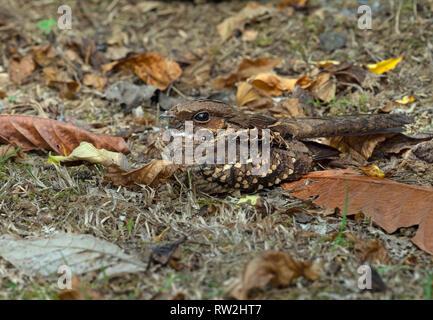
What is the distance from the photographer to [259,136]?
2977 mm

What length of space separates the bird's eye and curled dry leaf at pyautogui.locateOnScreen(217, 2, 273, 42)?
7.29 feet

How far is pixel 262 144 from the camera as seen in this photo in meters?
2.96

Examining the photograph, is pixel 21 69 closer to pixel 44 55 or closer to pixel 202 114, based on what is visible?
pixel 44 55

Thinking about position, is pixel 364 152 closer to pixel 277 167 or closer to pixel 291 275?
pixel 277 167

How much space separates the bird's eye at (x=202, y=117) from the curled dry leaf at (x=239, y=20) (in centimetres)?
222

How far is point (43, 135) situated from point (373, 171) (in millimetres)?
2184

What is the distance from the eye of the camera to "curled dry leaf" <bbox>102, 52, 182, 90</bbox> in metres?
4.29

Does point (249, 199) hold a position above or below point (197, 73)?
below

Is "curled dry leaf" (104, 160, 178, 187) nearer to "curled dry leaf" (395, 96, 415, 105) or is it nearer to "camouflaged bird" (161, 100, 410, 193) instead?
"camouflaged bird" (161, 100, 410, 193)

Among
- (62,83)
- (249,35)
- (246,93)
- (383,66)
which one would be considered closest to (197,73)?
(246,93)

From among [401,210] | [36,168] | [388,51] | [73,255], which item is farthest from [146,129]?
[388,51]

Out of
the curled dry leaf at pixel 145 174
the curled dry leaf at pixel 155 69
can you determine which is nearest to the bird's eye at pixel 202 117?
the curled dry leaf at pixel 145 174
